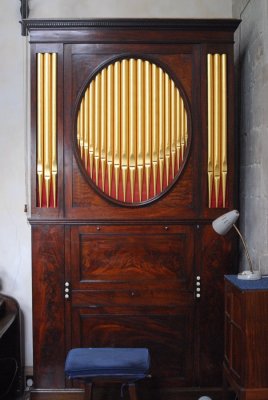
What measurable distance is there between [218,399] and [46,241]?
151 centimetres

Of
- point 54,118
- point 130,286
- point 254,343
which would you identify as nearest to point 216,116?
point 54,118

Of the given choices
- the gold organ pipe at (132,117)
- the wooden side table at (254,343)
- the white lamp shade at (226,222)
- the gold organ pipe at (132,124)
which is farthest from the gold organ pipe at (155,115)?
the wooden side table at (254,343)

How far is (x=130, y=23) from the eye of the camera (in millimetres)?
3441

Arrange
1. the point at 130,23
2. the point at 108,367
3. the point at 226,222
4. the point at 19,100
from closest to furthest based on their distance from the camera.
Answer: the point at 108,367
the point at 226,222
the point at 130,23
the point at 19,100

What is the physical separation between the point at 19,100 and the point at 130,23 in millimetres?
1109

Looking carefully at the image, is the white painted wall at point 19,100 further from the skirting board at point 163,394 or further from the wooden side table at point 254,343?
the wooden side table at point 254,343

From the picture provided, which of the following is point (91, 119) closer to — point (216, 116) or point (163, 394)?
point (216, 116)

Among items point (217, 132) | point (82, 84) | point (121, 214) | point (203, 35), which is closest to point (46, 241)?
point (121, 214)

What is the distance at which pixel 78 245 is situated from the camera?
3510mm

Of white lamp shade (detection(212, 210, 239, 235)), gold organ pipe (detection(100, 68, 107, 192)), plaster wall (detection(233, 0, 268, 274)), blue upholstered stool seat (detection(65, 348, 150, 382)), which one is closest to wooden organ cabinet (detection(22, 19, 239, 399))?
gold organ pipe (detection(100, 68, 107, 192))

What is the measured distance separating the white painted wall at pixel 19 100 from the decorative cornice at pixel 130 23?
66cm

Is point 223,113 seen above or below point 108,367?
above

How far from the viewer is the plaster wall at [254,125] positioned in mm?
3277

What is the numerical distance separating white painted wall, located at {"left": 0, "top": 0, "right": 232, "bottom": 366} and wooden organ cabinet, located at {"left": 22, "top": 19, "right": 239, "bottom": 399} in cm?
64
